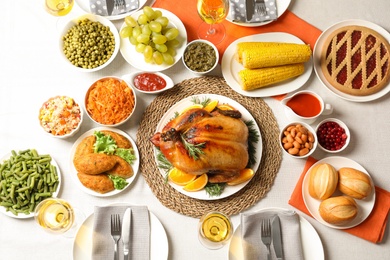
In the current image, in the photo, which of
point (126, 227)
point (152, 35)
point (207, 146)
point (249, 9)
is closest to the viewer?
point (207, 146)

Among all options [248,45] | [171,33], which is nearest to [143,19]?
[171,33]

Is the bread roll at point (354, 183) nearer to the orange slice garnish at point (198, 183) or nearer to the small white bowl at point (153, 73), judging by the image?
the orange slice garnish at point (198, 183)

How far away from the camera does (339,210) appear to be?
7.12ft

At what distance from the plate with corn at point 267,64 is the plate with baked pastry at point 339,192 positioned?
463 mm

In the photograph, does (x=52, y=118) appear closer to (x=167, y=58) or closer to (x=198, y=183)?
(x=167, y=58)

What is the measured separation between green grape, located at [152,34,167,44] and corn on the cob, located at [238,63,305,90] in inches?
Result: 17.0

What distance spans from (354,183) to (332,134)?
11.0 inches

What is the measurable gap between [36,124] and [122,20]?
0.73m

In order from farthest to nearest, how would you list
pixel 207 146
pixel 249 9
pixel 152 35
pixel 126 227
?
pixel 249 9 < pixel 152 35 < pixel 126 227 < pixel 207 146

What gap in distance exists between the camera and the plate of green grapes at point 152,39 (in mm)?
2318

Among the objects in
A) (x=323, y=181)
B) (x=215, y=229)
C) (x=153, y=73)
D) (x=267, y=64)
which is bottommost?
(x=215, y=229)

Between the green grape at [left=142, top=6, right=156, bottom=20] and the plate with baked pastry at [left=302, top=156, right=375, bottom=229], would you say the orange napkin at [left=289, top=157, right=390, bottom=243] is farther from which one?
the green grape at [left=142, top=6, right=156, bottom=20]

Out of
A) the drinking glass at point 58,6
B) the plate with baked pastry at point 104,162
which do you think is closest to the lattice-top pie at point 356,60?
the plate with baked pastry at point 104,162

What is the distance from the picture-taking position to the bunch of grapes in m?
2.31
